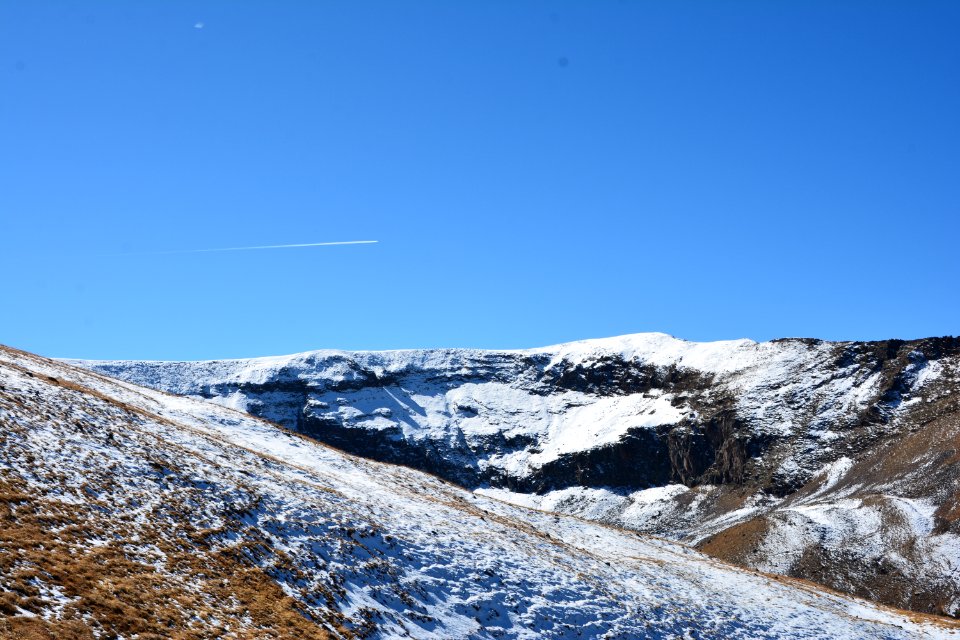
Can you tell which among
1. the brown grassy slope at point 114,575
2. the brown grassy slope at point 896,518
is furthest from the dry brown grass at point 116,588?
the brown grassy slope at point 896,518

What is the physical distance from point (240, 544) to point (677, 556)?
99.3 ft

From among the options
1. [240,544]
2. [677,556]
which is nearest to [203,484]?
[240,544]

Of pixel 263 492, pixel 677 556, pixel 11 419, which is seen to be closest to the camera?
pixel 11 419

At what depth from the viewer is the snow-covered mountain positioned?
19.5m

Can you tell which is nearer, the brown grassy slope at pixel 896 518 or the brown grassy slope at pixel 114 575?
the brown grassy slope at pixel 114 575

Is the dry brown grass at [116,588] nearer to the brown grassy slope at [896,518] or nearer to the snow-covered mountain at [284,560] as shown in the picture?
the snow-covered mountain at [284,560]

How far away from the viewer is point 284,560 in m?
25.1

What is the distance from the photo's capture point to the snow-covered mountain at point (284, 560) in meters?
19.5

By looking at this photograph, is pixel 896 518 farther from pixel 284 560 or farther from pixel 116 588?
pixel 116 588

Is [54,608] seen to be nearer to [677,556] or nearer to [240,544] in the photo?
[240,544]

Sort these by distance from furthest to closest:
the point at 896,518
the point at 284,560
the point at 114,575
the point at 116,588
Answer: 1. the point at 896,518
2. the point at 284,560
3. the point at 114,575
4. the point at 116,588

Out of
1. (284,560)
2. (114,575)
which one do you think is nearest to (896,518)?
(284,560)

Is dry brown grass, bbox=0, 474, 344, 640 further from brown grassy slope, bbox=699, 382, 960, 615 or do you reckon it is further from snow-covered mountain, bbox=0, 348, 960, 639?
brown grassy slope, bbox=699, 382, 960, 615

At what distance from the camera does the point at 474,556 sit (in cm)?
3152
